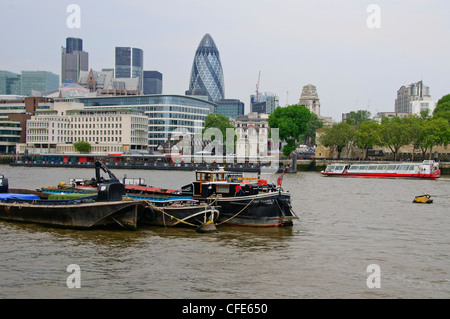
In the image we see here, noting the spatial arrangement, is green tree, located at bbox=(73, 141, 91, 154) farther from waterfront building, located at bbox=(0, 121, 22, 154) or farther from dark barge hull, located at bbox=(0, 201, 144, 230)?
dark barge hull, located at bbox=(0, 201, 144, 230)

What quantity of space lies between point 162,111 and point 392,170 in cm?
9500

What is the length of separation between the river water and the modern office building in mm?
138906

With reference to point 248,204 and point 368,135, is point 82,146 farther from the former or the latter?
point 248,204

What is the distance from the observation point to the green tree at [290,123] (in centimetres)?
13388

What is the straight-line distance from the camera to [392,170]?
95.9m

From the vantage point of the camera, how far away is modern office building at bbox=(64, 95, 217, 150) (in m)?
175

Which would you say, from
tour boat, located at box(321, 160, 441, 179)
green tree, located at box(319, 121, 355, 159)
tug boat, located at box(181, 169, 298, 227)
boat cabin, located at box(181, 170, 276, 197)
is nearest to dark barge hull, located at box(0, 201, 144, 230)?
tug boat, located at box(181, 169, 298, 227)

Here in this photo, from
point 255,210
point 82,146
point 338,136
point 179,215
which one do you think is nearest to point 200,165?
point 338,136

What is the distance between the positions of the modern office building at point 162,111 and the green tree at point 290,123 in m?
44.0

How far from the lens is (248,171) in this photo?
114188 millimetres

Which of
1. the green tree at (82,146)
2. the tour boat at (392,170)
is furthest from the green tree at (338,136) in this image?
the green tree at (82,146)
